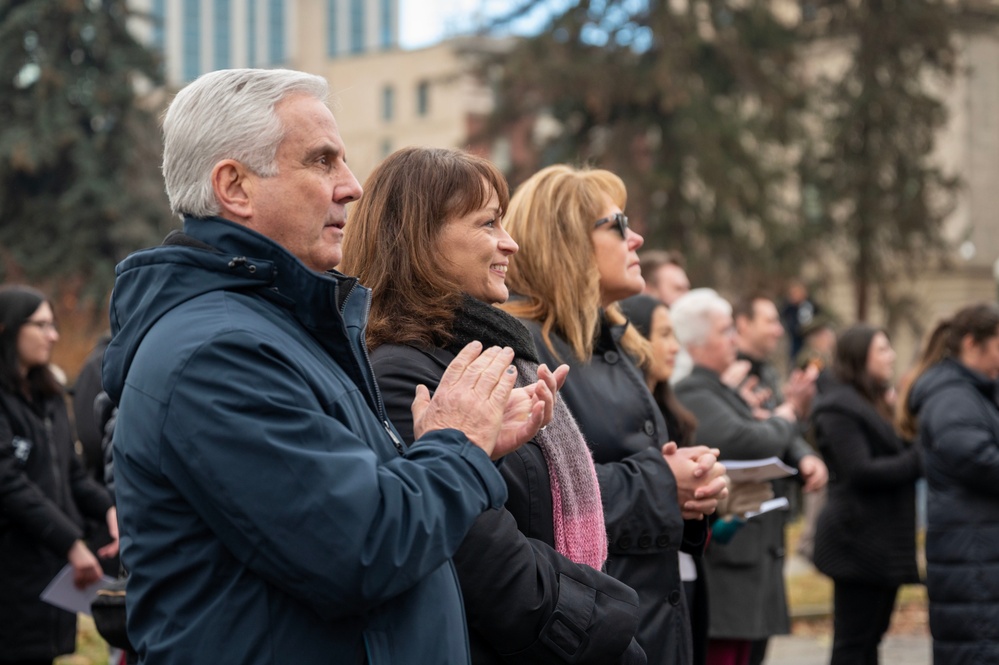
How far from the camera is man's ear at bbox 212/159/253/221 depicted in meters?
2.50

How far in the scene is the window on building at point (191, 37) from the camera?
462ft

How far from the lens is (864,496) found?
23.7ft

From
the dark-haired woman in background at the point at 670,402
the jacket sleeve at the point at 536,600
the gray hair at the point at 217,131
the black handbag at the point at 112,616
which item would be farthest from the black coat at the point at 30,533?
the gray hair at the point at 217,131

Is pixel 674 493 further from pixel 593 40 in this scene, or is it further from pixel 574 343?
pixel 593 40

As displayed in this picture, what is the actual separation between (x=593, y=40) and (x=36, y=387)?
19.6 metres

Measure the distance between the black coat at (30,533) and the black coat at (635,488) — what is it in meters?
2.86

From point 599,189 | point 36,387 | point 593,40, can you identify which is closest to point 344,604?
point 599,189

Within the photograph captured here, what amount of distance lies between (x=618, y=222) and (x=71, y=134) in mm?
22183

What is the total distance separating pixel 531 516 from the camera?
327 cm

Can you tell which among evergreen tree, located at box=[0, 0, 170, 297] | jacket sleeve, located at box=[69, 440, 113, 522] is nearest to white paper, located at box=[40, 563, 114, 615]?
jacket sleeve, located at box=[69, 440, 113, 522]

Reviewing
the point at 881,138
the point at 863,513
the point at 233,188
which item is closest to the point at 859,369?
the point at 863,513

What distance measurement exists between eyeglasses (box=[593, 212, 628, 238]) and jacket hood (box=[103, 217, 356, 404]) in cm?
200

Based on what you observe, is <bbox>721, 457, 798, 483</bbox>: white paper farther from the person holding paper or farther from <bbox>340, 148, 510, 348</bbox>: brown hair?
<bbox>340, 148, 510, 348</bbox>: brown hair

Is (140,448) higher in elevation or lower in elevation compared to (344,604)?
higher
